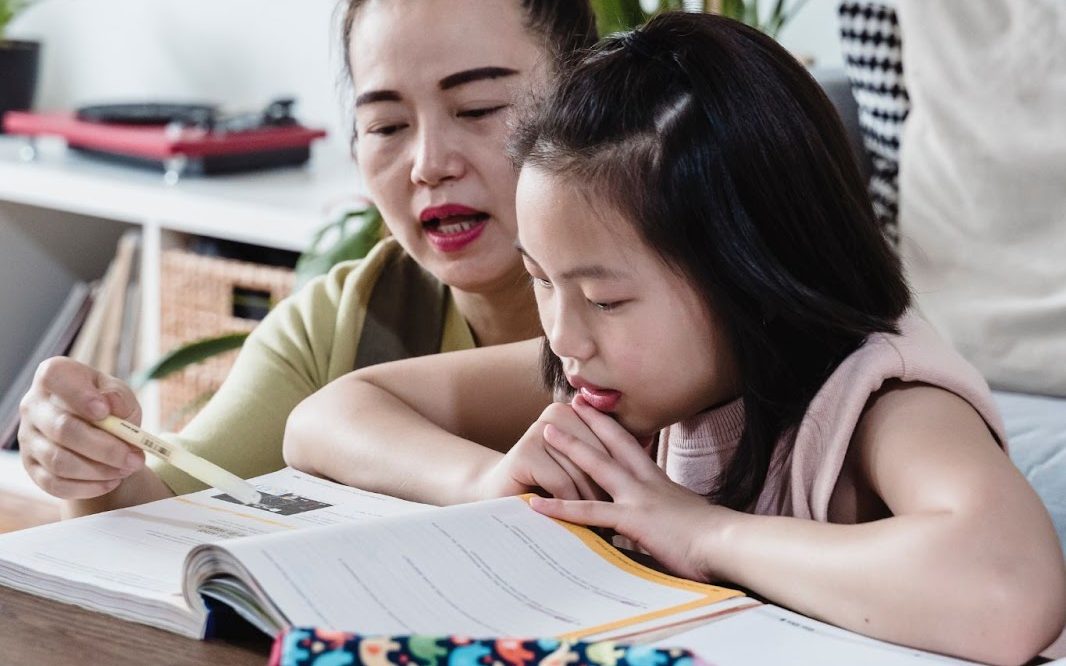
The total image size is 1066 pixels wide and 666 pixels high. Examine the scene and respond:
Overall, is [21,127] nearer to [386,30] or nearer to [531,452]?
[386,30]

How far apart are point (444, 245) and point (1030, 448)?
2.08ft

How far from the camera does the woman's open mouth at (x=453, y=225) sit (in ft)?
4.07

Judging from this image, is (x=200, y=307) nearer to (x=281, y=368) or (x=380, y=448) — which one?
(x=281, y=368)

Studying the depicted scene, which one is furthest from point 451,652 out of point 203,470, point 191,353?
point 191,353

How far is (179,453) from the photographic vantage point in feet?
2.94

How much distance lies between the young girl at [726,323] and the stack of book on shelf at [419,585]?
0.05m

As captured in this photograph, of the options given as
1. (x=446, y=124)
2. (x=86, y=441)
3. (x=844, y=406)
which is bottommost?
(x=86, y=441)

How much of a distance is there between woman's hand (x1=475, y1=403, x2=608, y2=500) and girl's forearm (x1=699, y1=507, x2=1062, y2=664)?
170mm

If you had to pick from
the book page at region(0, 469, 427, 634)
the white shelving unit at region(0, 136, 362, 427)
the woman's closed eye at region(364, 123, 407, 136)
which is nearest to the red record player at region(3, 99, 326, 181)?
the white shelving unit at region(0, 136, 362, 427)

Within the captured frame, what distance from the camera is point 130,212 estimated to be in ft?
8.16

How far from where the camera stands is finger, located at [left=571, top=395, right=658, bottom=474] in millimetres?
882

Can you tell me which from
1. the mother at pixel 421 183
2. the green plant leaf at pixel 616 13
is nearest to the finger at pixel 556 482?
the mother at pixel 421 183

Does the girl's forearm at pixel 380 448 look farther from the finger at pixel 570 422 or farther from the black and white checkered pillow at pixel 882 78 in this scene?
the black and white checkered pillow at pixel 882 78

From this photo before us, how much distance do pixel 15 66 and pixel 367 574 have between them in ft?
8.38
